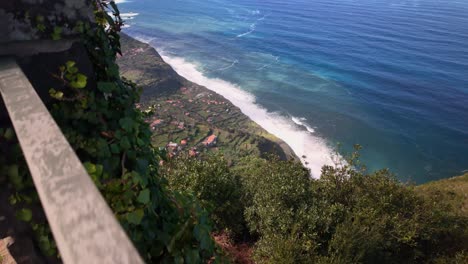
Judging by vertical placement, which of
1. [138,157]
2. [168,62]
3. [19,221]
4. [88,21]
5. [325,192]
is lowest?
[168,62]

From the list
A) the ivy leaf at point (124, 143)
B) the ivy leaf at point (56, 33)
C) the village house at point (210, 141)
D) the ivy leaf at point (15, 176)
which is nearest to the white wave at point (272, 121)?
the village house at point (210, 141)

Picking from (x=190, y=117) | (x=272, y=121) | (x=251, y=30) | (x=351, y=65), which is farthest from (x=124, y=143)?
(x=251, y=30)

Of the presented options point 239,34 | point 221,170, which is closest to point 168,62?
point 239,34

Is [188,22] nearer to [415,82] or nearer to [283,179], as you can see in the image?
[415,82]

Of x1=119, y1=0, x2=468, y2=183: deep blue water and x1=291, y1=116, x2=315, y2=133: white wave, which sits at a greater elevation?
x1=119, y1=0, x2=468, y2=183: deep blue water

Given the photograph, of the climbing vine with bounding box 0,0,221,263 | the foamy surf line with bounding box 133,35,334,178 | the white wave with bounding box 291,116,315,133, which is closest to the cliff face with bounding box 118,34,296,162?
the foamy surf line with bounding box 133,35,334,178

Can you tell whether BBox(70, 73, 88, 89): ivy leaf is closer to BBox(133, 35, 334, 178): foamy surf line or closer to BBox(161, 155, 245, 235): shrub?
BBox(161, 155, 245, 235): shrub

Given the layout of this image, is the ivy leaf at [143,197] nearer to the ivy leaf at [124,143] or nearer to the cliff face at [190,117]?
the ivy leaf at [124,143]
